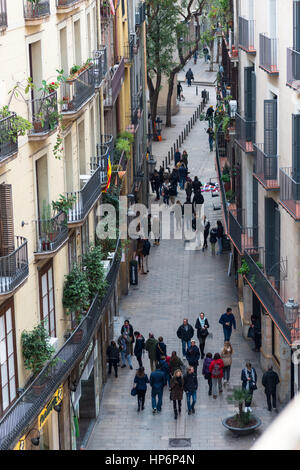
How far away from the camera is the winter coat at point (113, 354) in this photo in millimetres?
28797

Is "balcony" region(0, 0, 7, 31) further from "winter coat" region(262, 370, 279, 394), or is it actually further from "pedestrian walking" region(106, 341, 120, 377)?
"pedestrian walking" region(106, 341, 120, 377)

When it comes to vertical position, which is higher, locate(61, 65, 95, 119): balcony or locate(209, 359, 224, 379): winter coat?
locate(61, 65, 95, 119): balcony

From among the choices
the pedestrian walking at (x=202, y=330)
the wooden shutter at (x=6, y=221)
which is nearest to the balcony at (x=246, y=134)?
the pedestrian walking at (x=202, y=330)

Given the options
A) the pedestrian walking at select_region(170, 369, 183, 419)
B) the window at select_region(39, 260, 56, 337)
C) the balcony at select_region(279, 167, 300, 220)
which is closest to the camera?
the window at select_region(39, 260, 56, 337)

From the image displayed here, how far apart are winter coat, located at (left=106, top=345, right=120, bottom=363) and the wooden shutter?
42.1 ft

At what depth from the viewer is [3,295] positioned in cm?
1510

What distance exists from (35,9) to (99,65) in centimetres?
920

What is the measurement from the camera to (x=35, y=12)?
59.6ft

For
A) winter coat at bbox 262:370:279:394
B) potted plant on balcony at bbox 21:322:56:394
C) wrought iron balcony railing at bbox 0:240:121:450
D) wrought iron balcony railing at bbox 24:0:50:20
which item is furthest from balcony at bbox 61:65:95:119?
winter coat at bbox 262:370:279:394

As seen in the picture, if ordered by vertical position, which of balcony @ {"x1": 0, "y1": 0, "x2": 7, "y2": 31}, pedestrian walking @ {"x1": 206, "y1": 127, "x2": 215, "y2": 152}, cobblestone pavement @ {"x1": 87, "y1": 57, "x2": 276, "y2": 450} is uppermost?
balcony @ {"x1": 0, "y1": 0, "x2": 7, "y2": 31}

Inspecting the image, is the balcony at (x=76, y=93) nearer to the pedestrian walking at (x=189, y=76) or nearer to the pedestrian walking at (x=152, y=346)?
the pedestrian walking at (x=152, y=346)

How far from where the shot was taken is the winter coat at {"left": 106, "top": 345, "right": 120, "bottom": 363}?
94.5ft
